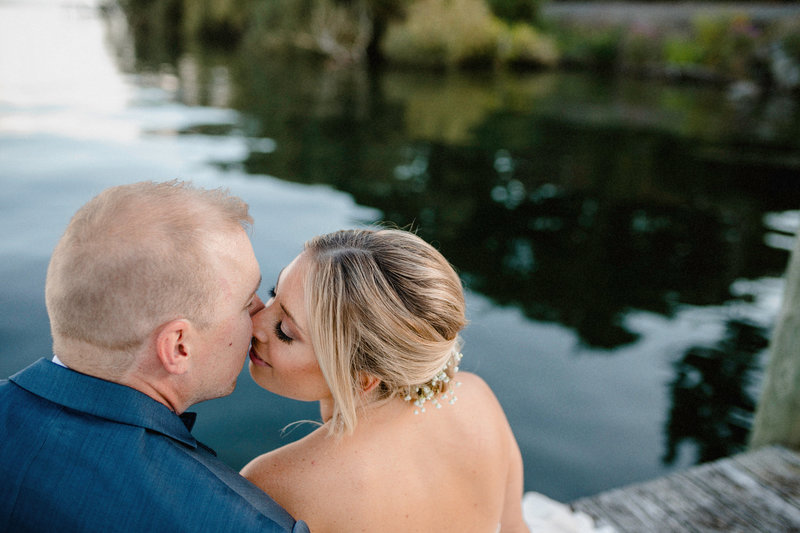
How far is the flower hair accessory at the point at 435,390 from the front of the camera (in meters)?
1.67

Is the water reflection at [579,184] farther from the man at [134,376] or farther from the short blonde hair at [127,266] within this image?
the short blonde hair at [127,266]

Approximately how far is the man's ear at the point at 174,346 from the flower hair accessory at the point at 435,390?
1.93 ft

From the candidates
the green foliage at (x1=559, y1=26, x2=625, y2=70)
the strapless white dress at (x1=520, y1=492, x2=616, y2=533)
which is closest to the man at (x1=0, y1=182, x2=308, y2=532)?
the strapless white dress at (x1=520, y1=492, x2=616, y2=533)

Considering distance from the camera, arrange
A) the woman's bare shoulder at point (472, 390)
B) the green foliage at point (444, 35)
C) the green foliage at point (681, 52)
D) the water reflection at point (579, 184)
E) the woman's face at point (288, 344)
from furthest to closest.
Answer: the green foliage at point (444, 35) < the green foliage at point (681, 52) < the water reflection at point (579, 184) < the woman's bare shoulder at point (472, 390) < the woman's face at point (288, 344)

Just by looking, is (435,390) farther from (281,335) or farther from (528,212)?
(528,212)

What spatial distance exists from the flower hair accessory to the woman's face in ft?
0.78

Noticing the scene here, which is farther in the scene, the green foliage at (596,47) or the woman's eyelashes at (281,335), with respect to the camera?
the green foliage at (596,47)

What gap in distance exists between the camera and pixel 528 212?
26.5 feet

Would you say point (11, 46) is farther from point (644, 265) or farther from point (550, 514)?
point (550, 514)

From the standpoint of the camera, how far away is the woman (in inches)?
59.9

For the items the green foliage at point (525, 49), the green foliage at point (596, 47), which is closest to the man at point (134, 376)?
the green foliage at point (525, 49)

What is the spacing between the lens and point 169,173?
27.6 ft

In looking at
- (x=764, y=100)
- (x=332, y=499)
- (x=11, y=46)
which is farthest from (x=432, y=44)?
(x=332, y=499)

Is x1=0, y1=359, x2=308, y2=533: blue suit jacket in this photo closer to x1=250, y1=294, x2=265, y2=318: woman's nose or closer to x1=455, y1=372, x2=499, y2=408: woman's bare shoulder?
x1=250, y1=294, x2=265, y2=318: woman's nose
